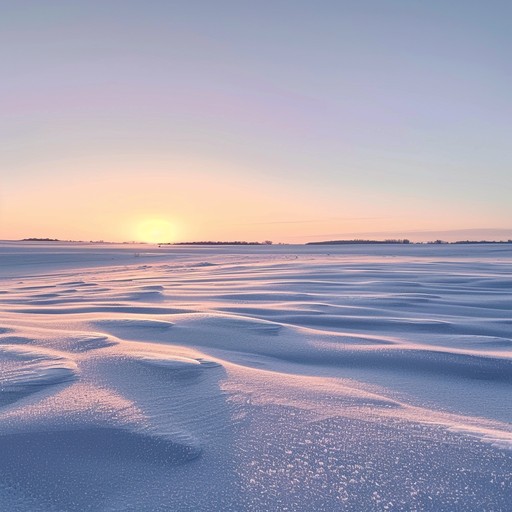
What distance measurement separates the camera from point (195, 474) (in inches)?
35.8

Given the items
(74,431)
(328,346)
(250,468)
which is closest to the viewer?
(250,468)

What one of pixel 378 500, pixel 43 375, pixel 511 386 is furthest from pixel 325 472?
pixel 43 375

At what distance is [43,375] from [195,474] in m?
0.80

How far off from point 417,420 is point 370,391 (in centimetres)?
23

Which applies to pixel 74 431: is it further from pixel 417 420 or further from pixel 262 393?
pixel 417 420

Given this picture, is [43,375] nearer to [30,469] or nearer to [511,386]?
[30,469]

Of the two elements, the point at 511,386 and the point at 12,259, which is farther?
the point at 12,259

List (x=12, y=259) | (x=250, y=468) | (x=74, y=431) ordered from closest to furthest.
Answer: (x=250, y=468) → (x=74, y=431) → (x=12, y=259)

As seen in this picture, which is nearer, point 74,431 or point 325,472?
point 325,472

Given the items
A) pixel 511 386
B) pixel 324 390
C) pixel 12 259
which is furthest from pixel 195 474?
pixel 12 259

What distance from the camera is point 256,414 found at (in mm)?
1183

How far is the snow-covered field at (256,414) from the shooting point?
0.85m

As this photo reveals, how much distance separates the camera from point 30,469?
936 millimetres

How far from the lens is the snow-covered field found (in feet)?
2.79
